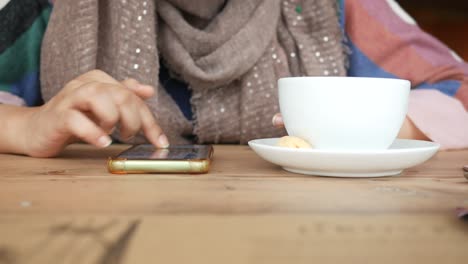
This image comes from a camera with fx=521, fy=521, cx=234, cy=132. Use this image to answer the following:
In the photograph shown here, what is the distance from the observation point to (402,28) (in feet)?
3.10

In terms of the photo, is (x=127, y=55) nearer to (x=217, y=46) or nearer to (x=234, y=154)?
(x=217, y=46)

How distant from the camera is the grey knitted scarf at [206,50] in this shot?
32.0 inches

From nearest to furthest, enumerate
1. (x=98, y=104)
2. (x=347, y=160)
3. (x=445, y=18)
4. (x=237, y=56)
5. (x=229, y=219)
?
(x=229, y=219) < (x=347, y=160) < (x=98, y=104) < (x=237, y=56) < (x=445, y=18)

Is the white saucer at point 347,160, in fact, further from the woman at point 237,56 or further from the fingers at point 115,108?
the woman at point 237,56

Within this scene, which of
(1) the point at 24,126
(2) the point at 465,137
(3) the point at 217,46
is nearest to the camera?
(1) the point at 24,126

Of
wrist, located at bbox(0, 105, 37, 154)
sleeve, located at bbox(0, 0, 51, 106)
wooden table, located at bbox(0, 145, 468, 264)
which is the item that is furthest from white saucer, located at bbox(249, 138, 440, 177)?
sleeve, located at bbox(0, 0, 51, 106)

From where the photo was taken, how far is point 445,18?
2395 millimetres

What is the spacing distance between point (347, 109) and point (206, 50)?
1.58 ft

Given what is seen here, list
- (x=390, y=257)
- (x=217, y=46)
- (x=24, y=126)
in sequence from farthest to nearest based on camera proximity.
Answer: (x=217, y=46)
(x=24, y=126)
(x=390, y=257)

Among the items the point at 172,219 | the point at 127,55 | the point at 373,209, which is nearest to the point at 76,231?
the point at 172,219

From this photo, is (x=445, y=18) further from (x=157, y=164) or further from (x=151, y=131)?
(x=157, y=164)

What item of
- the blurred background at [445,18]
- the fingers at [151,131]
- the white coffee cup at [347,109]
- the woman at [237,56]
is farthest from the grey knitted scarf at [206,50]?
the blurred background at [445,18]

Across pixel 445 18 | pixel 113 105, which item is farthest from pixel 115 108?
pixel 445 18

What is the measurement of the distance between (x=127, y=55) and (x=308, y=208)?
0.58m
